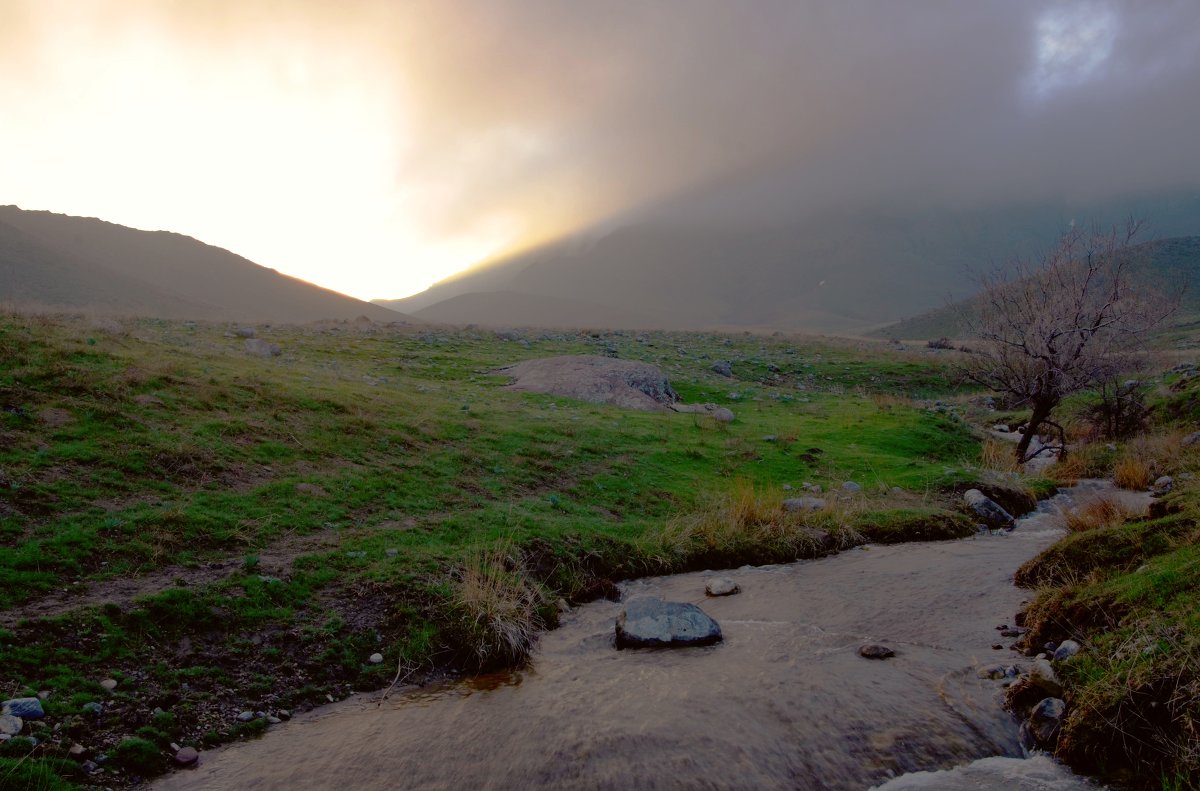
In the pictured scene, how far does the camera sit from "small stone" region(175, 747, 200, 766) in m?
6.64

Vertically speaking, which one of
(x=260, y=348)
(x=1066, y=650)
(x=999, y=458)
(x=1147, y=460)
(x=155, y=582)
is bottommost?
(x=155, y=582)

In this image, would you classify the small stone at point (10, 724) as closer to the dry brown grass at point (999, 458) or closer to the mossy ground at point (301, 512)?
the mossy ground at point (301, 512)

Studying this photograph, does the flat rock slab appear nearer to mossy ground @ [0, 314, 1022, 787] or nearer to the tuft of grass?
mossy ground @ [0, 314, 1022, 787]

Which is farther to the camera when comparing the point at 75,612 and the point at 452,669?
the point at 452,669

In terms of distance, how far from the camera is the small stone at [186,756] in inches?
261

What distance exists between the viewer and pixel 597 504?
1555cm

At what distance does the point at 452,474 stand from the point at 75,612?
26.5 feet

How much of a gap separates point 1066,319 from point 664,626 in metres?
18.8

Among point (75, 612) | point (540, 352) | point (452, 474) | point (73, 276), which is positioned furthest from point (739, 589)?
point (73, 276)

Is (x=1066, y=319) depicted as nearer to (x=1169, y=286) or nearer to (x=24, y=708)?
(x=24, y=708)

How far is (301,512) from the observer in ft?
39.2

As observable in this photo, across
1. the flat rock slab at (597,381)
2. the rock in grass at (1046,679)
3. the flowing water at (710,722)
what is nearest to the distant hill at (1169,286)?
the flat rock slab at (597,381)

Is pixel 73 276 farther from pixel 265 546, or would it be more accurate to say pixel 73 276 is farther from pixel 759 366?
pixel 265 546

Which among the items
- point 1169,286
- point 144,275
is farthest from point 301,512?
point 144,275
